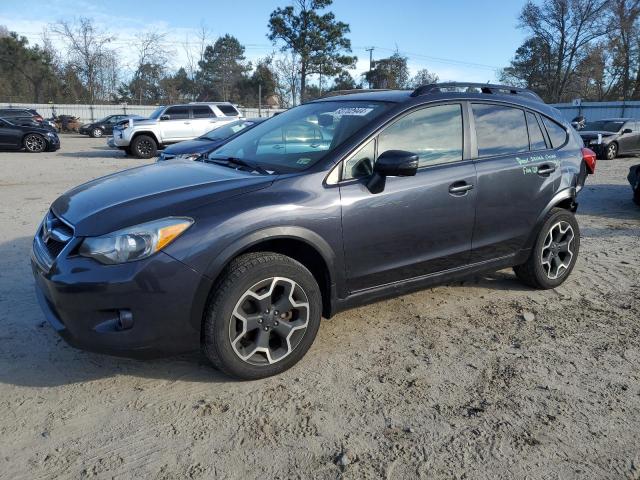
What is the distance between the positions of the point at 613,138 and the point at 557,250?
1476 cm

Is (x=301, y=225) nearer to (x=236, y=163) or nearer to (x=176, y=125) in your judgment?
(x=236, y=163)

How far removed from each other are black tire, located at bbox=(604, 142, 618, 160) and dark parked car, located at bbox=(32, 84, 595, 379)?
46.9ft

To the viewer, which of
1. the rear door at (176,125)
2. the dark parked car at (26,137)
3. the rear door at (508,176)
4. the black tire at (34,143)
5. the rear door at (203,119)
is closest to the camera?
the rear door at (508,176)

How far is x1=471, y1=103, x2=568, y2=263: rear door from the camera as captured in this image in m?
3.78

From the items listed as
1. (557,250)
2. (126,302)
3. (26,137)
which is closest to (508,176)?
(557,250)

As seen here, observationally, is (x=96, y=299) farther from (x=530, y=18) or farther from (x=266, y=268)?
(x=530, y=18)

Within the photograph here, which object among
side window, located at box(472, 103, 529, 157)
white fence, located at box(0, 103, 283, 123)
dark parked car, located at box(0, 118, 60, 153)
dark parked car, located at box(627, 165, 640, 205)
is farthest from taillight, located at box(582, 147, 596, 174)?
white fence, located at box(0, 103, 283, 123)

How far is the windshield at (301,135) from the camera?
131 inches

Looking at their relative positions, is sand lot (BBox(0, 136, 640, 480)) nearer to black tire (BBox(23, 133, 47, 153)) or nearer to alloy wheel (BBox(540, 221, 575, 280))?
alloy wheel (BBox(540, 221, 575, 280))

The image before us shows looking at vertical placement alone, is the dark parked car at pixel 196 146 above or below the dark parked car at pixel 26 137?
below

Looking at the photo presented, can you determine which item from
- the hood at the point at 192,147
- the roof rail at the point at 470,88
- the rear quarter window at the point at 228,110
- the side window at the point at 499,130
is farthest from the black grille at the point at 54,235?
the rear quarter window at the point at 228,110

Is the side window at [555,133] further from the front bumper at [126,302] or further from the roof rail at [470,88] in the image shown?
the front bumper at [126,302]

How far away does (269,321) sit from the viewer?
290 centimetres

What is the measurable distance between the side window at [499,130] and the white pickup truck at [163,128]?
568 inches
